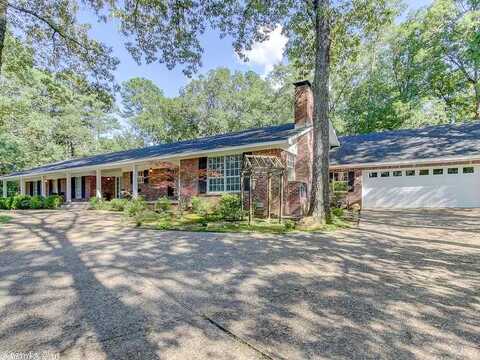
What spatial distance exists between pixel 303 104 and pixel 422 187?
8.69 meters

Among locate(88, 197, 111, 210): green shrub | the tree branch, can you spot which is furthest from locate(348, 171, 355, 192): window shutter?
the tree branch

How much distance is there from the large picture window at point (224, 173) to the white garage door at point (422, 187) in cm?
927

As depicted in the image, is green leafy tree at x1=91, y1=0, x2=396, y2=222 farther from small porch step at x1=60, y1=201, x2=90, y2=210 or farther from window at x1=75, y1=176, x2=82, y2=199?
window at x1=75, y1=176, x2=82, y2=199

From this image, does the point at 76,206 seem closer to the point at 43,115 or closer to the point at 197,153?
the point at 197,153

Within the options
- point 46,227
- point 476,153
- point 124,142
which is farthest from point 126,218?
point 124,142

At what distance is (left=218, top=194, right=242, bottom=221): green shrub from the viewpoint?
1066 cm

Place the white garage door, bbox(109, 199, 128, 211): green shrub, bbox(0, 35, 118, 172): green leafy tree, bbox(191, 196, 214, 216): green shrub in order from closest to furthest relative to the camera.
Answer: bbox(191, 196, 214, 216): green shrub < bbox(0, 35, 118, 172): green leafy tree < the white garage door < bbox(109, 199, 128, 211): green shrub

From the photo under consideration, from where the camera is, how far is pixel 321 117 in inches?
385

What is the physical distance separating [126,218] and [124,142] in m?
29.6

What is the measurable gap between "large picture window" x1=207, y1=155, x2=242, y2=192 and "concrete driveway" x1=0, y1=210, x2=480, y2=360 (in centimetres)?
605

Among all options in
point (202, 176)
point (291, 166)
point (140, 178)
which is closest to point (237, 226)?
point (291, 166)

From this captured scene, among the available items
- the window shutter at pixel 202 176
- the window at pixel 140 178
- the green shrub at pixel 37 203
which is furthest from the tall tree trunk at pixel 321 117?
the green shrub at pixel 37 203

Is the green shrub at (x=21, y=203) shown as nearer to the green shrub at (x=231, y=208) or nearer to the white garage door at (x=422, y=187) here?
the green shrub at (x=231, y=208)

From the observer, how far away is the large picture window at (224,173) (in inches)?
496
